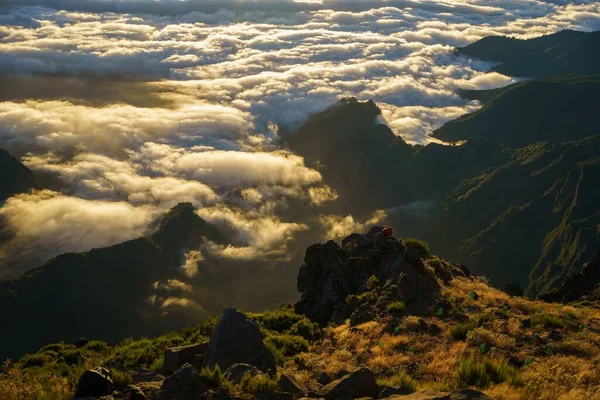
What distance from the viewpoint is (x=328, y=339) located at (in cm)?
3741

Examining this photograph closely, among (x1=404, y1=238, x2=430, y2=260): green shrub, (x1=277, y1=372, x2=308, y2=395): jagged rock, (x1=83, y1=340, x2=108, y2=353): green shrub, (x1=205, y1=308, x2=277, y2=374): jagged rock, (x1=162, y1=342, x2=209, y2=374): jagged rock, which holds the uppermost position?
(x1=277, y1=372, x2=308, y2=395): jagged rock

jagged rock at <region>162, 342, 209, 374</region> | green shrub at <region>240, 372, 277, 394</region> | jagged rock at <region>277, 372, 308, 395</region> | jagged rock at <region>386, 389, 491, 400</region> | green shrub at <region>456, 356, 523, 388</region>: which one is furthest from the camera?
jagged rock at <region>162, 342, 209, 374</region>

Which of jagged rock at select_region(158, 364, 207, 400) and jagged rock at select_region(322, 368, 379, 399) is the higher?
jagged rock at select_region(158, 364, 207, 400)

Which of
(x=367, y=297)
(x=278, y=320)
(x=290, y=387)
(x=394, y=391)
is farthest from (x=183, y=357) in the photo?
(x=278, y=320)

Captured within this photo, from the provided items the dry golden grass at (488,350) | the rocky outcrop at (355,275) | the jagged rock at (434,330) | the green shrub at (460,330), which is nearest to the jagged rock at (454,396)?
the dry golden grass at (488,350)

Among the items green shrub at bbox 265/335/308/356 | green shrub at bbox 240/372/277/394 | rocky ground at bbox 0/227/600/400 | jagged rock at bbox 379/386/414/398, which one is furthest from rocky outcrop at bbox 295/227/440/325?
green shrub at bbox 240/372/277/394

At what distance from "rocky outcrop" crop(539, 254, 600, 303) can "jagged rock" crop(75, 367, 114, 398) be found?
5270cm

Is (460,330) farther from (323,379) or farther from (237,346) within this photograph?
(237,346)

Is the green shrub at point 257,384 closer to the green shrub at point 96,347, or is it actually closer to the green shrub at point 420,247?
the green shrub at point 420,247

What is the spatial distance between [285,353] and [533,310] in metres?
16.1

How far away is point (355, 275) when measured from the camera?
49594 mm

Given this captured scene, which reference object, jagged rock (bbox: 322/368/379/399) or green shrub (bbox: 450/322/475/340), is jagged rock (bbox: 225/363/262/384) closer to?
jagged rock (bbox: 322/368/379/399)

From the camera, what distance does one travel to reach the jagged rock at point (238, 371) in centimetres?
2284

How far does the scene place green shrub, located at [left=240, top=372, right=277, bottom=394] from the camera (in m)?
21.1
